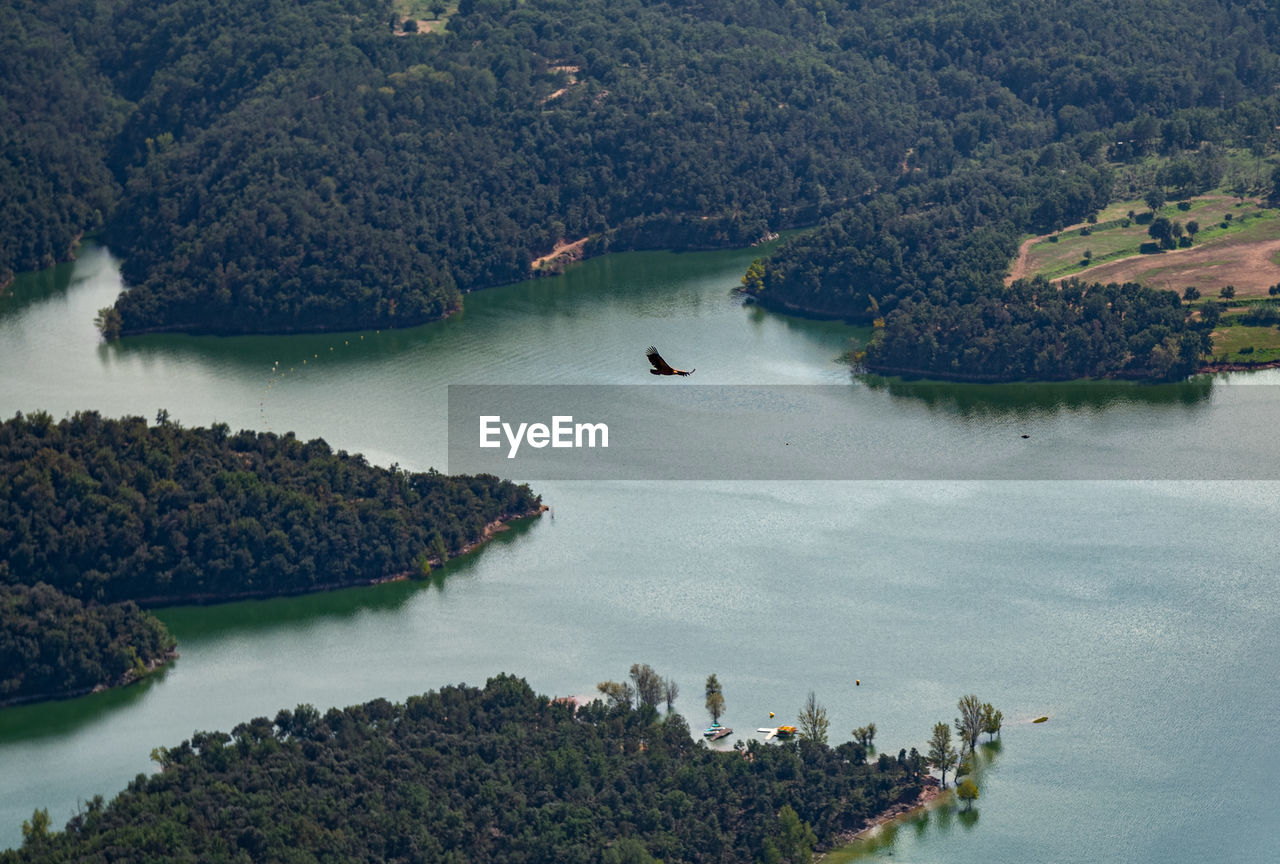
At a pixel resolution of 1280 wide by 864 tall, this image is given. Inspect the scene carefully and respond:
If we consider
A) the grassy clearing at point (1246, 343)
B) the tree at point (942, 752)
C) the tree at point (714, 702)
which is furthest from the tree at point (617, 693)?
the grassy clearing at point (1246, 343)

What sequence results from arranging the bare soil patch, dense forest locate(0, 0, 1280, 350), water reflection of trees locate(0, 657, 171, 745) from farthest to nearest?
dense forest locate(0, 0, 1280, 350), the bare soil patch, water reflection of trees locate(0, 657, 171, 745)

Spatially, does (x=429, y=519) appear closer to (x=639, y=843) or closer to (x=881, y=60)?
(x=639, y=843)

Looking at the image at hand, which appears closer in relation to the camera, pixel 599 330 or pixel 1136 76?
pixel 599 330

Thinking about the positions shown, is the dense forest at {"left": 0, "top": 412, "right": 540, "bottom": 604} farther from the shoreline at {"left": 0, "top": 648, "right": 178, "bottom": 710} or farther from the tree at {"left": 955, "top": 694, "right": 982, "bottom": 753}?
the tree at {"left": 955, "top": 694, "right": 982, "bottom": 753}

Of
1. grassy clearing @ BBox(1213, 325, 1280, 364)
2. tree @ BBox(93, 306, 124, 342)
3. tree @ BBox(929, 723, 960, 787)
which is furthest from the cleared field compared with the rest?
tree @ BBox(929, 723, 960, 787)

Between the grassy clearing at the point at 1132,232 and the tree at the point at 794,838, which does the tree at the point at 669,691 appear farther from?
the grassy clearing at the point at 1132,232

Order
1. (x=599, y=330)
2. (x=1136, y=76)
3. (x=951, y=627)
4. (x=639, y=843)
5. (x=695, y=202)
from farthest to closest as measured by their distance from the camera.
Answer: (x=1136, y=76), (x=695, y=202), (x=599, y=330), (x=951, y=627), (x=639, y=843)

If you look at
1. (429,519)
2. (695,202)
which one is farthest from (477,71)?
(429,519)
